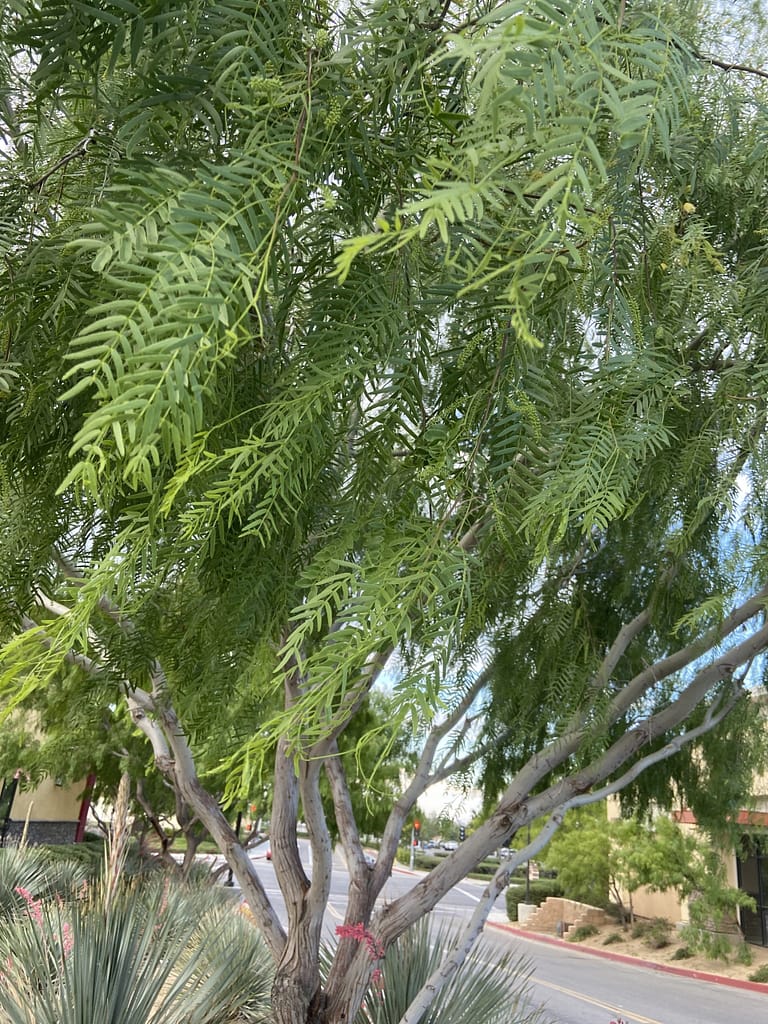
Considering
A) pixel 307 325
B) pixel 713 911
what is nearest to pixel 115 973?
pixel 307 325

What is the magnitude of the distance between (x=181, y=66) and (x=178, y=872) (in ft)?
39.0

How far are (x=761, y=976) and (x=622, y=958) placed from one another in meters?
3.79

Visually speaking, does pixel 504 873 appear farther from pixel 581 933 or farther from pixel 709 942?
pixel 581 933

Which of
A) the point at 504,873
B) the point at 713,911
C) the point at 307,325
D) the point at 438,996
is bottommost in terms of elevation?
the point at 713,911

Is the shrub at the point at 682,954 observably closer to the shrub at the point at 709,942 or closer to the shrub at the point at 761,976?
the shrub at the point at 709,942

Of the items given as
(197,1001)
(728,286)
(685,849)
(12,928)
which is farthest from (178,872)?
(728,286)

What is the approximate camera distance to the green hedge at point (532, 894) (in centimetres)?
2273

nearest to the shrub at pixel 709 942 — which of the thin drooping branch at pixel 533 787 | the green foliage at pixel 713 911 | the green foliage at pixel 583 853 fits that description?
the green foliage at pixel 713 911

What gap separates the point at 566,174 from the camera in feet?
1.10

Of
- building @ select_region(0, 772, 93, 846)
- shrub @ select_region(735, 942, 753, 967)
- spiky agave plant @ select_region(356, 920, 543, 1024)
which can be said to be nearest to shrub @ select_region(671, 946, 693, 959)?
shrub @ select_region(735, 942, 753, 967)

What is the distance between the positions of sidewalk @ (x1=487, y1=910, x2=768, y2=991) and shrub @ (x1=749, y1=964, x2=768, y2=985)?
75 mm

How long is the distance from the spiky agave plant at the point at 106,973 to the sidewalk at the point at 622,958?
38.4 feet

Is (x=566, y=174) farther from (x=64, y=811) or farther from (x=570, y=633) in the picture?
(x=64, y=811)

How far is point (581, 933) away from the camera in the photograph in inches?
756
